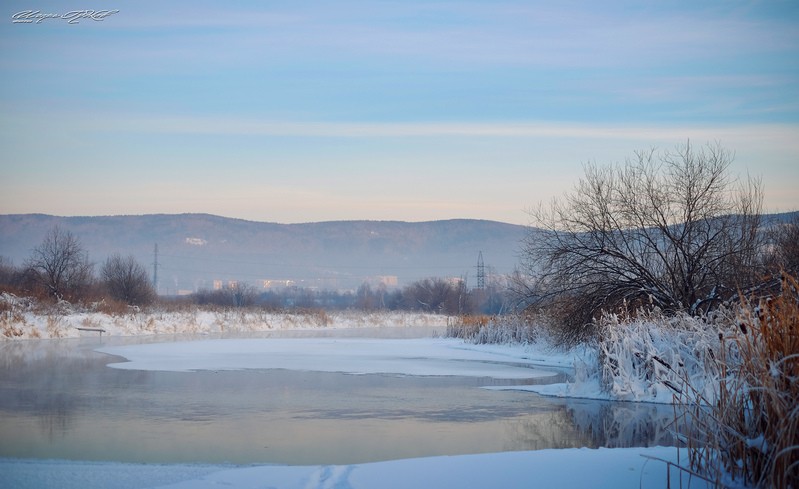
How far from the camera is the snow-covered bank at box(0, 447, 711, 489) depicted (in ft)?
21.9

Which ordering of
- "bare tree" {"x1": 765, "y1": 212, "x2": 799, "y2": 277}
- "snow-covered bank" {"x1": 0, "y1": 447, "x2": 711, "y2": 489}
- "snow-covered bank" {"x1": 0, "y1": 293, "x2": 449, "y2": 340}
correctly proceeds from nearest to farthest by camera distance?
1. "snow-covered bank" {"x1": 0, "y1": 447, "x2": 711, "y2": 489}
2. "bare tree" {"x1": 765, "y1": 212, "x2": 799, "y2": 277}
3. "snow-covered bank" {"x1": 0, "y1": 293, "x2": 449, "y2": 340}

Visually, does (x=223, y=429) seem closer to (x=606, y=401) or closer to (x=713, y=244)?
(x=606, y=401)

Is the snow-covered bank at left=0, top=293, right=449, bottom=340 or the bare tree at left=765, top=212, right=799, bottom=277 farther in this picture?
the snow-covered bank at left=0, top=293, right=449, bottom=340

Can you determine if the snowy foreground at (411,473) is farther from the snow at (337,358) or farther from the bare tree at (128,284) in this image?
the bare tree at (128,284)

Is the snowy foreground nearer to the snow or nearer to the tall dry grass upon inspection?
the tall dry grass

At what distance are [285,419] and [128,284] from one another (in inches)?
1579

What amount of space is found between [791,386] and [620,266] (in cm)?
1419

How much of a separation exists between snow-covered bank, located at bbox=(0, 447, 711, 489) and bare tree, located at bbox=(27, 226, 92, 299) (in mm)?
35543

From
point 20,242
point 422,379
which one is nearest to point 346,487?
point 422,379

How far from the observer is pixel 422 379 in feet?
56.6

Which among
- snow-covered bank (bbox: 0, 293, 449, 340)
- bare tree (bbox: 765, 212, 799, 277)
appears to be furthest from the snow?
snow-covered bank (bbox: 0, 293, 449, 340)

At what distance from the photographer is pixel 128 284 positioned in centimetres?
4841

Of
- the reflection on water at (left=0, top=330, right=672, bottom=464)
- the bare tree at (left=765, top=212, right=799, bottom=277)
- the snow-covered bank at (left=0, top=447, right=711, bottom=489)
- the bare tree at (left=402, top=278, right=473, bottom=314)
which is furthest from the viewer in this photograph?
the bare tree at (left=402, top=278, right=473, bottom=314)

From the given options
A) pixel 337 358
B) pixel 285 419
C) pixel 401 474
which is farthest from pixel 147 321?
pixel 401 474
